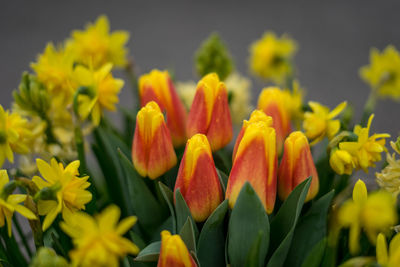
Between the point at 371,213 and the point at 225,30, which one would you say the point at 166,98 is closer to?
the point at 371,213

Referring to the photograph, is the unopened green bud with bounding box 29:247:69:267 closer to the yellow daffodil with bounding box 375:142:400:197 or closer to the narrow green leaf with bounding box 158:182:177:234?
the narrow green leaf with bounding box 158:182:177:234

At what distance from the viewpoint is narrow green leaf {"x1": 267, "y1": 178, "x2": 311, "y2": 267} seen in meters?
0.31

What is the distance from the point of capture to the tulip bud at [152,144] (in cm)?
33

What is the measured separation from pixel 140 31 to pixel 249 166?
154 cm

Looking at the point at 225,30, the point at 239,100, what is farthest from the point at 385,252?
the point at 225,30

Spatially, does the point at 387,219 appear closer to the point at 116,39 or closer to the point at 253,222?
the point at 253,222

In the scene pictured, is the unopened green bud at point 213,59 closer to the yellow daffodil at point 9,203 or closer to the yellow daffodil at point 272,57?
the yellow daffodil at point 272,57

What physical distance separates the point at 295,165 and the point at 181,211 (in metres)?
0.08

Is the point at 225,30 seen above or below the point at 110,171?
above

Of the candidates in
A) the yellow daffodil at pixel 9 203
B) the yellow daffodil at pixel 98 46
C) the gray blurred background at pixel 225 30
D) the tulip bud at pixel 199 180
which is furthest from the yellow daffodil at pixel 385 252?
the gray blurred background at pixel 225 30

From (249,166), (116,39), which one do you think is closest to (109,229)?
(249,166)

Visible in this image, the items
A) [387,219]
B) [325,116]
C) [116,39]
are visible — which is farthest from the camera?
[116,39]

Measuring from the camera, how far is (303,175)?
0.33 metres

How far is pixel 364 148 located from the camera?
1.13 ft
